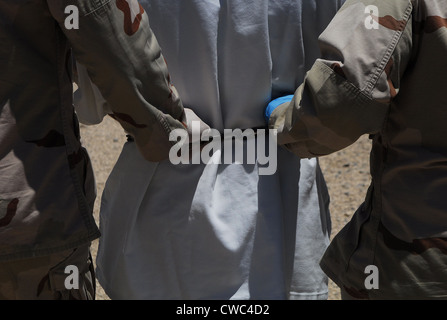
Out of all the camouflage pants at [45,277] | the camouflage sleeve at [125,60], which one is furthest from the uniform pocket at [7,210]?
the camouflage sleeve at [125,60]

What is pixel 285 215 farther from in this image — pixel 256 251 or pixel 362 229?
pixel 362 229

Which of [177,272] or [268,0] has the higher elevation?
[268,0]

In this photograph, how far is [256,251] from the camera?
8.16 ft

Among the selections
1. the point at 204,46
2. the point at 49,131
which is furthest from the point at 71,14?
the point at 204,46

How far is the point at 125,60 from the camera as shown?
Result: 1928mm

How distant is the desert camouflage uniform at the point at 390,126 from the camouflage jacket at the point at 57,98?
0.43 metres

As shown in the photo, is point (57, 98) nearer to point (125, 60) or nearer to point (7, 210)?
point (125, 60)

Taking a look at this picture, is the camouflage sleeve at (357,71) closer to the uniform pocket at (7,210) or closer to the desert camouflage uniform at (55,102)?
the desert camouflage uniform at (55,102)

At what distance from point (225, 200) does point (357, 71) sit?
30.3 inches

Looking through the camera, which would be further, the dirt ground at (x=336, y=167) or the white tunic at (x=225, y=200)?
the dirt ground at (x=336, y=167)

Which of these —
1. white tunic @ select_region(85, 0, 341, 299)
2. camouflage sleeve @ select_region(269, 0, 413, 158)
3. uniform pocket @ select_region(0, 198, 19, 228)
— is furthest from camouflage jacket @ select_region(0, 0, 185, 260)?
camouflage sleeve @ select_region(269, 0, 413, 158)

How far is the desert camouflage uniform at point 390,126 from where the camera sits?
183 cm

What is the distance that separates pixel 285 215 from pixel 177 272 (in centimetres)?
40

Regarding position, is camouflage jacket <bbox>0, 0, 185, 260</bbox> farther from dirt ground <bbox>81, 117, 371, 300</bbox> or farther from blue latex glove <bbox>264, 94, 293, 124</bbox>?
dirt ground <bbox>81, 117, 371, 300</bbox>
